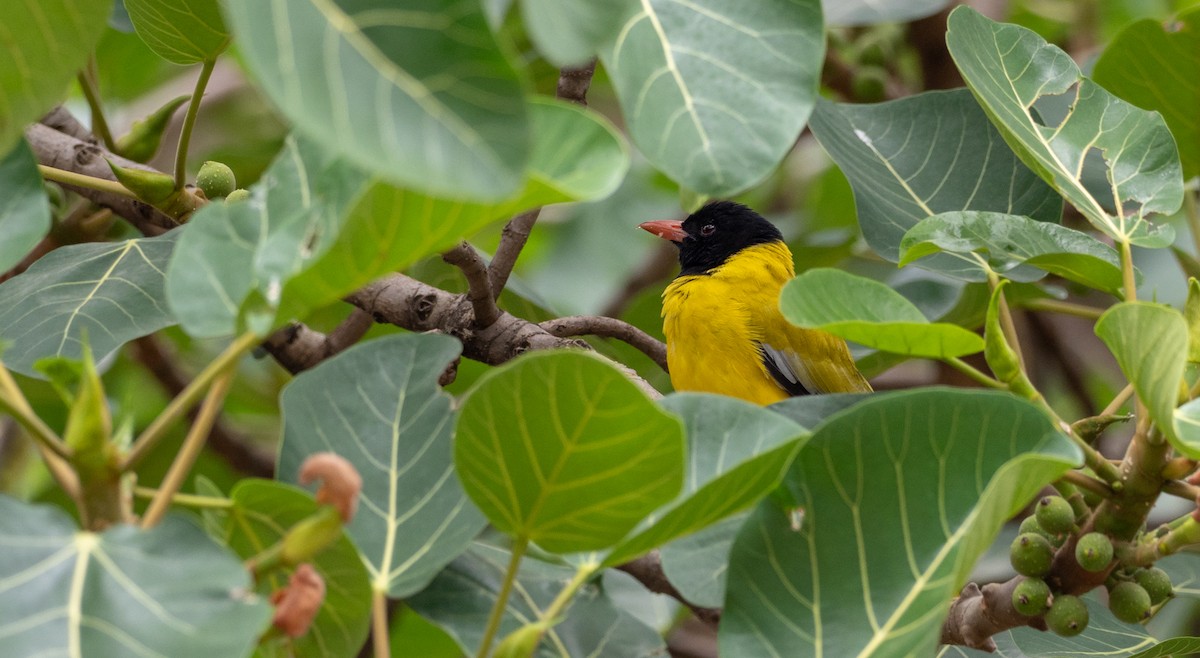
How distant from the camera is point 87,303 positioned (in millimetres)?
1497

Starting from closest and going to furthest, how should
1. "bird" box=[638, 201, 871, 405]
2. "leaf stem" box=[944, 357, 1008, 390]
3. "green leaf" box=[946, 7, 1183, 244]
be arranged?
"leaf stem" box=[944, 357, 1008, 390], "green leaf" box=[946, 7, 1183, 244], "bird" box=[638, 201, 871, 405]

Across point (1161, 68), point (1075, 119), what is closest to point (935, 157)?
point (1075, 119)

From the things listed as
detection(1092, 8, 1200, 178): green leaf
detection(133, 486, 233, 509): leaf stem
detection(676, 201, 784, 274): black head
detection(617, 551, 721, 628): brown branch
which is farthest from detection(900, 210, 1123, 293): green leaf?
detection(676, 201, 784, 274): black head

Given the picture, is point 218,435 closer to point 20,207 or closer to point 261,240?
point 20,207

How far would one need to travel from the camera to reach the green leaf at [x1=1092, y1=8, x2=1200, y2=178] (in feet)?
6.51

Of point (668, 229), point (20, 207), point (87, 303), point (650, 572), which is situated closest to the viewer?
point (20, 207)

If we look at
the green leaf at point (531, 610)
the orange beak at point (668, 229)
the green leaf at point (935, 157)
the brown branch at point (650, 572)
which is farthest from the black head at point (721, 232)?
the green leaf at point (531, 610)

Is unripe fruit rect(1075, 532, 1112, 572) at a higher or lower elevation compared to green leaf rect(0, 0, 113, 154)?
lower

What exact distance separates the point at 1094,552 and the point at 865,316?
444 millimetres

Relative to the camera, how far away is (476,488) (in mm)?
1032

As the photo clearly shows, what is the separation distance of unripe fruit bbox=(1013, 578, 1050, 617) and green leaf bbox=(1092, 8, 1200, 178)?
0.98 m

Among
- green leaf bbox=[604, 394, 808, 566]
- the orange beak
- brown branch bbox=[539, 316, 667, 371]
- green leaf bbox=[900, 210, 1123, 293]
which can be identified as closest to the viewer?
green leaf bbox=[604, 394, 808, 566]

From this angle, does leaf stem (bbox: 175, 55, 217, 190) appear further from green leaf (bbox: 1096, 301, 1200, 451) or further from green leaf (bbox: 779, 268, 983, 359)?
green leaf (bbox: 1096, 301, 1200, 451)

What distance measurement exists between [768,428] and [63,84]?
726mm
